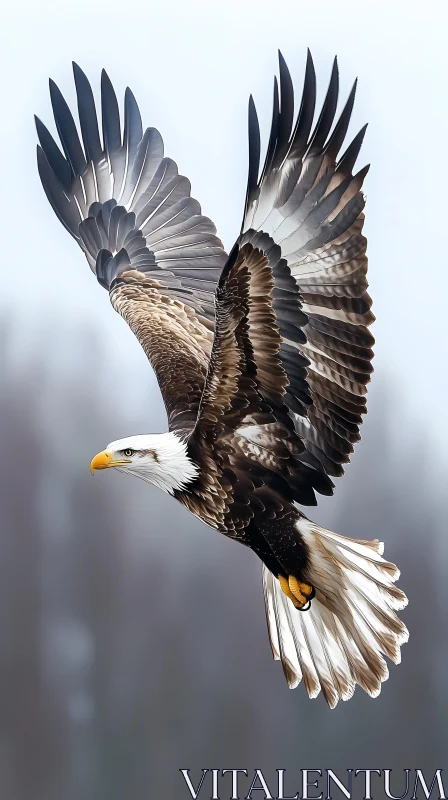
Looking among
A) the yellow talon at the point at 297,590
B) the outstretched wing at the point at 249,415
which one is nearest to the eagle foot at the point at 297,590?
the yellow talon at the point at 297,590

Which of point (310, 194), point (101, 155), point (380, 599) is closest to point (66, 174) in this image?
point (101, 155)

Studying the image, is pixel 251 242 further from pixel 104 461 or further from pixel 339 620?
pixel 339 620

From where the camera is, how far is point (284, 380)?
207 cm

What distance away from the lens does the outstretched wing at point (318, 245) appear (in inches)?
76.8

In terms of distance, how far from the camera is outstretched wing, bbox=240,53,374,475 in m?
1.95

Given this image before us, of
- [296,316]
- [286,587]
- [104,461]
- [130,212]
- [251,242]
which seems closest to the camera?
[251,242]

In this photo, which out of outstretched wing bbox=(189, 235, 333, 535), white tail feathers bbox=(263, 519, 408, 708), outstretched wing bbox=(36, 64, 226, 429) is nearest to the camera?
outstretched wing bbox=(189, 235, 333, 535)

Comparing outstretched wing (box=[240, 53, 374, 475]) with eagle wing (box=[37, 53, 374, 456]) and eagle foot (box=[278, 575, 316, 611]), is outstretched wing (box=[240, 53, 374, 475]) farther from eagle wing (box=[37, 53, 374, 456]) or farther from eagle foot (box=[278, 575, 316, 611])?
eagle foot (box=[278, 575, 316, 611])

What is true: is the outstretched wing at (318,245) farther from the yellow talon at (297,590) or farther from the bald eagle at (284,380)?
the yellow talon at (297,590)

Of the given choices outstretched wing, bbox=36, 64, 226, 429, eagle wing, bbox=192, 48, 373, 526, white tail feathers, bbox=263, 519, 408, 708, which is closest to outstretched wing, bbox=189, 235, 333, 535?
eagle wing, bbox=192, 48, 373, 526

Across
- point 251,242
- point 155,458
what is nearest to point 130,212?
point 155,458

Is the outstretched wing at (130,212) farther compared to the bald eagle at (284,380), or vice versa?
the outstretched wing at (130,212)

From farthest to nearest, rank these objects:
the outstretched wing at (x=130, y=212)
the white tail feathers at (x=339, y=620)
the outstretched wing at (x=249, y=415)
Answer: the outstretched wing at (x=130, y=212) < the white tail feathers at (x=339, y=620) < the outstretched wing at (x=249, y=415)

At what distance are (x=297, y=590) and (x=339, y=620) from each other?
0.40ft
